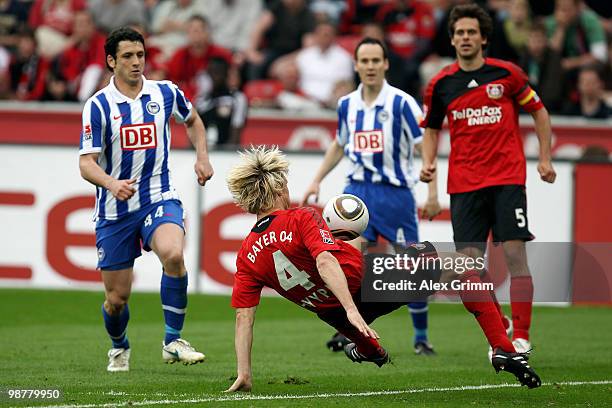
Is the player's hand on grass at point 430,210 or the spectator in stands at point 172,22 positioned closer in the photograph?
the player's hand on grass at point 430,210

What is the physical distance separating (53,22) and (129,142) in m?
12.7

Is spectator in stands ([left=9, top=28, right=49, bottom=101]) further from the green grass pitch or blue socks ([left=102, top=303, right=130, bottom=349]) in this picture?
blue socks ([left=102, top=303, right=130, bottom=349])

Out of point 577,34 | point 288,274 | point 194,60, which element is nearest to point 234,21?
point 194,60

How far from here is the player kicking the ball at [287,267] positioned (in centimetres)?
730

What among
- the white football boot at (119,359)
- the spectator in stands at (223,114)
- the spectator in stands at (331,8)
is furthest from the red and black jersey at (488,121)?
the spectator in stands at (331,8)

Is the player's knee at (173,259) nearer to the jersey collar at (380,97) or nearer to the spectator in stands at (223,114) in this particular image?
the jersey collar at (380,97)

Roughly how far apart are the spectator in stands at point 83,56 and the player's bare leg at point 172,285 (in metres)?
10.4

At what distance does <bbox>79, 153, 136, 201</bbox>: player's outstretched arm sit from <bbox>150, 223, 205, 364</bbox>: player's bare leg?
1.50 ft

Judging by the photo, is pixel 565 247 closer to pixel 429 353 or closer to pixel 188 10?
pixel 429 353

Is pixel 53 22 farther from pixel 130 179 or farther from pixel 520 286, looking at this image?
pixel 520 286

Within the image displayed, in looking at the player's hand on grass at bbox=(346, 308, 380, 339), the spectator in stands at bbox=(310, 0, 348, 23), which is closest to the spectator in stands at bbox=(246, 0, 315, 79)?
the spectator in stands at bbox=(310, 0, 348, 23)

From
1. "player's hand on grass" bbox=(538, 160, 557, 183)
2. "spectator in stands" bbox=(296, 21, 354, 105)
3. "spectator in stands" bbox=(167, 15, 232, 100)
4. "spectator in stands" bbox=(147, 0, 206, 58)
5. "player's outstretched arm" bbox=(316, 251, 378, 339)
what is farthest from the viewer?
"spectator in stands" bbox=(147, 0, 206, 58)

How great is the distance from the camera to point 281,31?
2061 cm

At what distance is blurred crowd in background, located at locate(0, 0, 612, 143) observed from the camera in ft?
59.6
